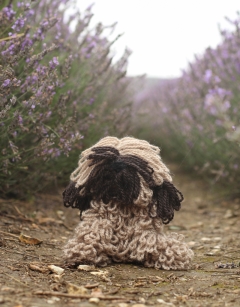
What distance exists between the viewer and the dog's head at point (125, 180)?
201 centimetres

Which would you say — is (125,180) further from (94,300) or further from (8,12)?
(8,12)

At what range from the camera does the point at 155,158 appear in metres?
2.12

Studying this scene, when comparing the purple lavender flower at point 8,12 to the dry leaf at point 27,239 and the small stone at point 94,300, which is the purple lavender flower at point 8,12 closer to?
the dry leaf at point 27,239

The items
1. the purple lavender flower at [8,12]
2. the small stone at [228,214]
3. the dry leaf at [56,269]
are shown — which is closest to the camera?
the dry leaf at [56,269]

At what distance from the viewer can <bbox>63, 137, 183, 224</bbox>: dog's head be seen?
6.59ft

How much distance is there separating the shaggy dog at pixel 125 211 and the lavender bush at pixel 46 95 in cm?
44

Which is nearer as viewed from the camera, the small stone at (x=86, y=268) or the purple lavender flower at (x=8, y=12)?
the small stone at (x=86, y=268)

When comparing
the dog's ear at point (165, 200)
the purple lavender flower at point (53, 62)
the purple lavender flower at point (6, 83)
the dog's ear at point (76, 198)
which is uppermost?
the purple lavender flower at point (53, 62)

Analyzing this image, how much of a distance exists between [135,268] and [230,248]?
77 cm

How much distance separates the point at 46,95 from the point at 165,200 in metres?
0.84

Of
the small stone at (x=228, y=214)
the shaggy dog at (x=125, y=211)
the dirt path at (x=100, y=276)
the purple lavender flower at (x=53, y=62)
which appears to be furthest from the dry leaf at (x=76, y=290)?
the small stone at (x=228, y=214)

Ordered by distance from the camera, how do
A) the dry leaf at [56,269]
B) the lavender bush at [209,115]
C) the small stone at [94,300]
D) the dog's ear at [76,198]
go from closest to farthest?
the small stone at [94,300] < the dry leaf at [56,269] < the dog's ear at [76,198] < the lavender bush at [209,115]

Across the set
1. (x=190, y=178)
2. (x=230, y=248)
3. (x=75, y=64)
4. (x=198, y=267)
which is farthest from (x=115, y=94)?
(x=198, y=267)

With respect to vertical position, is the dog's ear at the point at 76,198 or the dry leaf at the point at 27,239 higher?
the dog's ear at the point at 76,198
